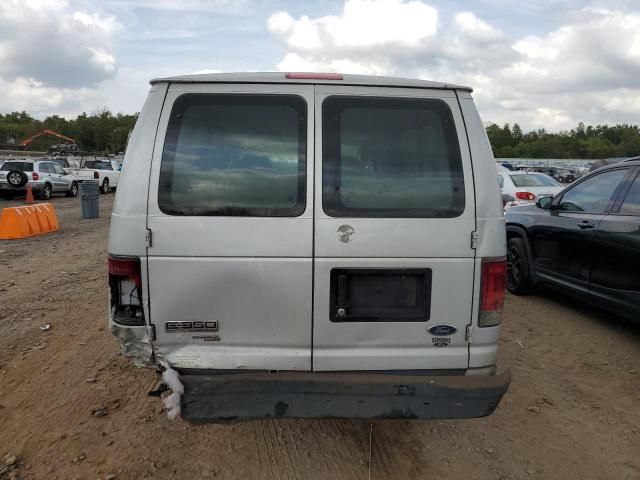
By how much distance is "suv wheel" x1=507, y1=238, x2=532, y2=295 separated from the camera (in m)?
6.48

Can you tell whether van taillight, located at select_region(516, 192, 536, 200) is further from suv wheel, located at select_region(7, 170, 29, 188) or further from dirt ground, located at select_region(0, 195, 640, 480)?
suv wheel, located at select_region(7, 170, 29, 188)

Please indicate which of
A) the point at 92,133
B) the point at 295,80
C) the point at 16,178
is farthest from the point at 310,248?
the point at 92,133

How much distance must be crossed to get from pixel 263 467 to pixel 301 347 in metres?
0.88

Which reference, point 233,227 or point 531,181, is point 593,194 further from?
point 531,181

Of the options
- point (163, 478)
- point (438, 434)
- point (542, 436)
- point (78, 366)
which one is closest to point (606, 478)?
point (542, 436)

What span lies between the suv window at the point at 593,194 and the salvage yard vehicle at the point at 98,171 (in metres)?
22.1

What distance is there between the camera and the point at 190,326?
2691 mm

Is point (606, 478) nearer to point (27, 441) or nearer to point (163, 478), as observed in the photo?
point (163, 478)

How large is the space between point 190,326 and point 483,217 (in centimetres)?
167

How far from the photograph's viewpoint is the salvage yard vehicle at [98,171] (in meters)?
24.2

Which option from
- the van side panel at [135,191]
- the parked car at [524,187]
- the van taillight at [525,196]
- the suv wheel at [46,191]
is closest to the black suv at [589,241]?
the van side panel at [135,191]

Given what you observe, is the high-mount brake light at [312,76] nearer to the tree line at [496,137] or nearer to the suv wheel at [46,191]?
the suv wheel at [46,191]

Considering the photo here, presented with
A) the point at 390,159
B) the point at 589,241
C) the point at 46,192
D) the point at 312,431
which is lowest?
the point at 312,431

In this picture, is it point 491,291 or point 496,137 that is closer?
point 491,291
